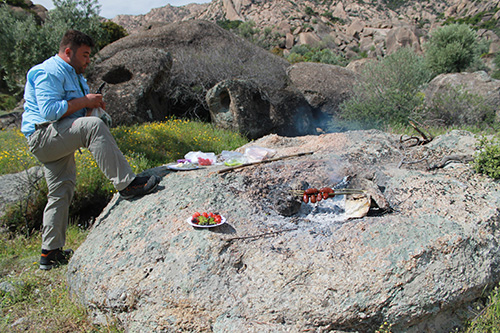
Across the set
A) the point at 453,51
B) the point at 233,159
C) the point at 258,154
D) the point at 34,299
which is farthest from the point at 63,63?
the point at 453,51

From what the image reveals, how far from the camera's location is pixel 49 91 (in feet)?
9.49

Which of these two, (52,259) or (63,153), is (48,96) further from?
(52,259)

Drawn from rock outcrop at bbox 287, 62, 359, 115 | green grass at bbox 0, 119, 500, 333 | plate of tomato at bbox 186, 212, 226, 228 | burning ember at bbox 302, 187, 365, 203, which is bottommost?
rock outcrop at bbox 287, 62, 359, 115

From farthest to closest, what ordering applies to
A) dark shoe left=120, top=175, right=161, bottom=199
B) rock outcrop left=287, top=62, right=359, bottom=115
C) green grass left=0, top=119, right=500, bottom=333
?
rock outcrop left=287, top=62, right=359, bottom=115, dark shoe left=120, top=175, right=161, bottom=199, green grass left=0, top=119, right=500, bottom=333

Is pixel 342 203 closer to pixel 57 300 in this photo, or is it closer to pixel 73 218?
pixel 57 300

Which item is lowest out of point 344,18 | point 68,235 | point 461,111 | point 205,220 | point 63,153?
point 461,111

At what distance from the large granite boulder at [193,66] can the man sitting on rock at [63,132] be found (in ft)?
17.6

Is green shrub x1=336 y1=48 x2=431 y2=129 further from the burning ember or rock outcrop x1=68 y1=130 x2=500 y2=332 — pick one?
the burning ember

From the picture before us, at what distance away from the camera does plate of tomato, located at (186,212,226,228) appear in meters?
2.61

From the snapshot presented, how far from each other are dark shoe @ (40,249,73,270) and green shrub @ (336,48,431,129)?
7.24 meters

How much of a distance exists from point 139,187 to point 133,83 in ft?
20.3

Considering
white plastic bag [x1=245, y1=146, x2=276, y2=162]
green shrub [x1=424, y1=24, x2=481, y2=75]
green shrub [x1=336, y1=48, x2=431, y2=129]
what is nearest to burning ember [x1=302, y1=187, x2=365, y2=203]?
white plastic bag [x1=245, y1=146, x2=276, y2=162]

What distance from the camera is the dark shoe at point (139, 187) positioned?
3213 millimetres

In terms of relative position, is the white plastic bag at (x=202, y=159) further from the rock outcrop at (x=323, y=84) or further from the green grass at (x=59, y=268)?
the rock outcrop at (x=323, y=84)
